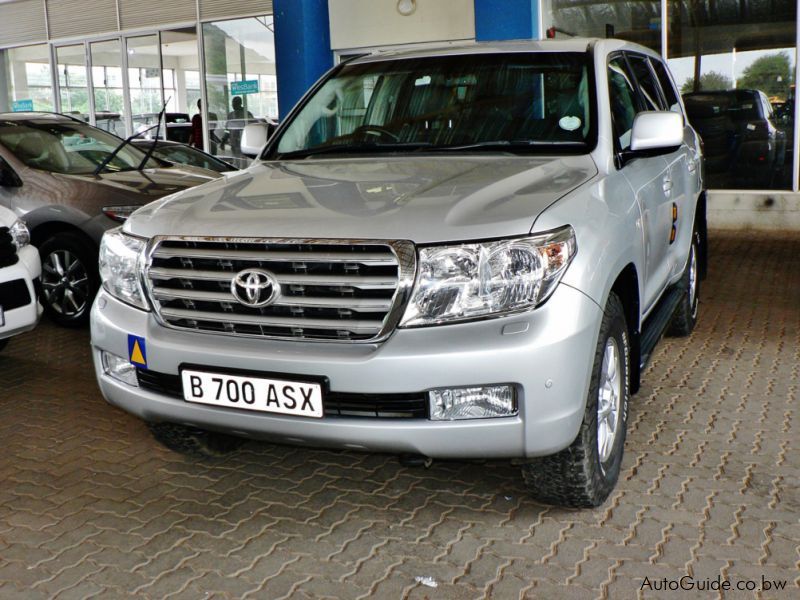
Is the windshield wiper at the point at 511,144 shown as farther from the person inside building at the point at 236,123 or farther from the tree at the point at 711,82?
the person inside building at the point at 236,123

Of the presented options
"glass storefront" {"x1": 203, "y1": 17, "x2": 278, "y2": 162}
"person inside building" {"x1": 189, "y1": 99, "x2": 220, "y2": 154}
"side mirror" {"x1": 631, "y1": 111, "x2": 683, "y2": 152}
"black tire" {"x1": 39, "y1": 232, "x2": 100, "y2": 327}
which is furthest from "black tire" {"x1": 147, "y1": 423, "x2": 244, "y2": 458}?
"person inside building" {"x1": 189, "y1": 99, "x2": 220, "y2": 154}

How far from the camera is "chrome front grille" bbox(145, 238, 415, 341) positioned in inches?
114

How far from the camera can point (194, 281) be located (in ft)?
10.5

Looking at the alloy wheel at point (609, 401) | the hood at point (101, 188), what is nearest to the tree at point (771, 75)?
the hood at point (101, 188)

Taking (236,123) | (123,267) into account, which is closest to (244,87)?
(236,123)

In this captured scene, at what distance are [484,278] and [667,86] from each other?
322 cm

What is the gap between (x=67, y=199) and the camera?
262 inches

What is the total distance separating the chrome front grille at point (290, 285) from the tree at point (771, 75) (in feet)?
31.7

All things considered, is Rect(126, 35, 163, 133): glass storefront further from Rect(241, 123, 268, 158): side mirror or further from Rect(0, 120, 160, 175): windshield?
Rect(241, 123, 268, 158): side mirror

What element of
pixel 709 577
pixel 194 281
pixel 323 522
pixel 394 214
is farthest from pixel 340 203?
pixel 709 577

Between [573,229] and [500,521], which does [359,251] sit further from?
[500,521]

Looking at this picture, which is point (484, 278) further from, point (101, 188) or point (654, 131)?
point (101, 188)

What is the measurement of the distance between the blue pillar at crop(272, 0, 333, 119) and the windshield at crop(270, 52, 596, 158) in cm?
753

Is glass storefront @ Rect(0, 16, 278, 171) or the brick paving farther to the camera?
glass storefront @ Rect(0, 16, 278, 171)
